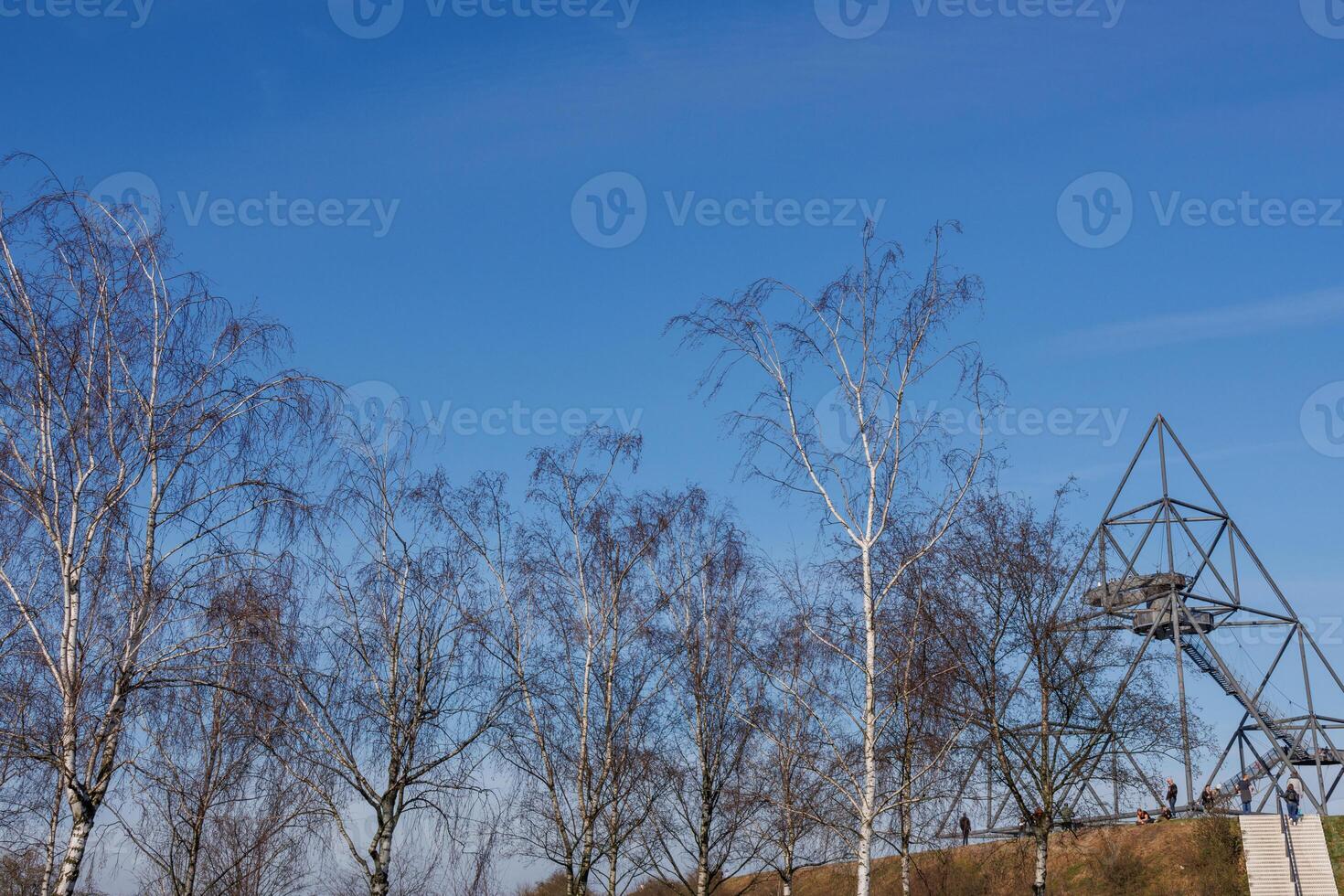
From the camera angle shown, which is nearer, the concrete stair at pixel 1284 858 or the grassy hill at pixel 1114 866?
the concrete stair at pixel 1284 858

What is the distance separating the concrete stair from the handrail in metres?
0.03

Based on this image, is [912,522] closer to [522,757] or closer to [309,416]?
[522,757]

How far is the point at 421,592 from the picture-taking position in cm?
2500

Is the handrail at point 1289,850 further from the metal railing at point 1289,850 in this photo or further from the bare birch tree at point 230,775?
the bare birch tree at point 230,775

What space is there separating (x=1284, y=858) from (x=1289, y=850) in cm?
42

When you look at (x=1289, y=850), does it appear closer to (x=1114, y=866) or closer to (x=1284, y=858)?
(x=1284, y=858)

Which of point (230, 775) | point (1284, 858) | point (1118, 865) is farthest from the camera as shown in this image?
point (1118, 865)

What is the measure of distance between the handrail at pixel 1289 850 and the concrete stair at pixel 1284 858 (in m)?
0.03

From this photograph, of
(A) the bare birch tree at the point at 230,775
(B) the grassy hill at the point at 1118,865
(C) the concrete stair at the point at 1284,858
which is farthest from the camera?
(B) the grassy hill at the point at 1118,865

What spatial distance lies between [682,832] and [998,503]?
1306 centimetres

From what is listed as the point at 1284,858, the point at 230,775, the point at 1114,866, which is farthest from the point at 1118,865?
the point at 230,775

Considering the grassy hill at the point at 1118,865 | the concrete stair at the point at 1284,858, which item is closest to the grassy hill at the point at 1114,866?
the grassy hill at the point at 1118,865

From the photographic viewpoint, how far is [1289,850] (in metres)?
36.1

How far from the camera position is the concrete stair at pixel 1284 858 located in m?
34.8
